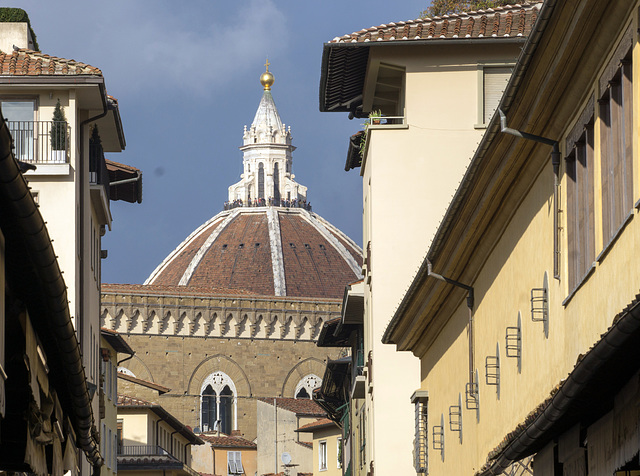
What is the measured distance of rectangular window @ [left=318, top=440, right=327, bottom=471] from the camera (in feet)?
159

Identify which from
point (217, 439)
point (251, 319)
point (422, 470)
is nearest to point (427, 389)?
point (422, 470)

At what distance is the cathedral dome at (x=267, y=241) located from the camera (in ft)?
356

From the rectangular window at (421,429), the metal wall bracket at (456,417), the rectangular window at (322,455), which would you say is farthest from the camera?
the rectangular window at (322,455)

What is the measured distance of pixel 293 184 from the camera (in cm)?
12469

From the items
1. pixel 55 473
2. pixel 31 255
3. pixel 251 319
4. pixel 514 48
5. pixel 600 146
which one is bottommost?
pixel 55 473

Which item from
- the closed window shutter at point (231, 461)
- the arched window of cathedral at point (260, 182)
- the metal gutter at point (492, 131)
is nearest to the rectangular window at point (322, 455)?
the closed window shutter at point (231, 461)

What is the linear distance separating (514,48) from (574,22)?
14.2 meters

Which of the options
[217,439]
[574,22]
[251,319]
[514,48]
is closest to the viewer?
[574,22]

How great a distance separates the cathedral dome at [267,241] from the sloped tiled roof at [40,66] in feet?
253

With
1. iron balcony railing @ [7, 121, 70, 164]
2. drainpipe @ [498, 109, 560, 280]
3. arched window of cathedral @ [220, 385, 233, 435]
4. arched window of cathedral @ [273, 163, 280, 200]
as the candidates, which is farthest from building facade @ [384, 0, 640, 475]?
arched window of cathedral @ [273, 163, 280, 200]

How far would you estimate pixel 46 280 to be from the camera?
9.53m

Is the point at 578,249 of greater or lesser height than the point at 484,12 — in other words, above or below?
below

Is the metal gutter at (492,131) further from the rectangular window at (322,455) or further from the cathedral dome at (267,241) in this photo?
the cathedral dome at (267,241)

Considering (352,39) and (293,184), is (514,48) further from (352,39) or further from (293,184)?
(293,184)
